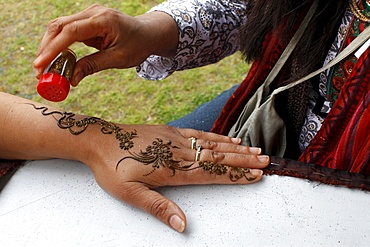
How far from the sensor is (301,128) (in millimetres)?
1084

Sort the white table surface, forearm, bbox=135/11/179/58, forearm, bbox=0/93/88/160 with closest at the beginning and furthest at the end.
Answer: the white table surface → forearm, bbox=0/93/88/160 → forearm, bbox=135/11/179/58

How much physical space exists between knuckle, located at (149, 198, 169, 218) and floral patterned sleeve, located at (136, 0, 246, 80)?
18.1 inches

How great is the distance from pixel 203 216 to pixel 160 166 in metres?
0.12

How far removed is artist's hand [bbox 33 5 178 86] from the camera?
34.6 inches

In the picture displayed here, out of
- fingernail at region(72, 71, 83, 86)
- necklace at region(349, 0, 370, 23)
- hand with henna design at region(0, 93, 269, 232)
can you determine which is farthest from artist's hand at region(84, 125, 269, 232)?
necklace at region(349, 0, 370, 23)

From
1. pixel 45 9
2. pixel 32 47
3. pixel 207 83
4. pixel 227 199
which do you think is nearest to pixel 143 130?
pixel 227 199

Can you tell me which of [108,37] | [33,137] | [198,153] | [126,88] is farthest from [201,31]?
[126,88]

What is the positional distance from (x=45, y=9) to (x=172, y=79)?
91 centimetres

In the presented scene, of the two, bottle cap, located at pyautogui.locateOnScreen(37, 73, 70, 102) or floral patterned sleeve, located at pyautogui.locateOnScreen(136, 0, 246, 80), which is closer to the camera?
bottle cap, located at pyautogui.locateOnScreen(37, 73, 70, 102)

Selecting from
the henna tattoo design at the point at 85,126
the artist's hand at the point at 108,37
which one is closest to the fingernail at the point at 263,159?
the henna tattoo design at the point at 85,126

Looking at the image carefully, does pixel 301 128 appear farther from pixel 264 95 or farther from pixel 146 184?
pixel 146 184

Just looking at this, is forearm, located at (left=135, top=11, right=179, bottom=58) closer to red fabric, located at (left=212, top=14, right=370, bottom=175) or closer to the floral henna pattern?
the floral henna pattern

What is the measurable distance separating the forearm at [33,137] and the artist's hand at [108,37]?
11 cm

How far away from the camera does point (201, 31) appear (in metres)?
1.17
